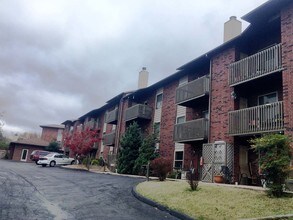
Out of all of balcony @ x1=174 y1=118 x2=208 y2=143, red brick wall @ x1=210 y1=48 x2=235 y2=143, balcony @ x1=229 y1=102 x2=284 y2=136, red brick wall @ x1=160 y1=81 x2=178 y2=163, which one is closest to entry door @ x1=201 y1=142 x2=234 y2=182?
red brick wall @ x1=210 y1=48 x2=235 y2=143

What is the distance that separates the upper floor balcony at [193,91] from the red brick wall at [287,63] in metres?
6.09

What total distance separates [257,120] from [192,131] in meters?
5.48

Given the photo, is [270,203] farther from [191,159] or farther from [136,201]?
[191,159]

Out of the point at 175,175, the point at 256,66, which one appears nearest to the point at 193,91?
the point at 256,66

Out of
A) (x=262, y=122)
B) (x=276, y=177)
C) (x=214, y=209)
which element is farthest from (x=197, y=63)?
(x=214, y=209)

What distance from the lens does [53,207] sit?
29.9 ft

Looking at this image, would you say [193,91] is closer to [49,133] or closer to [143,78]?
[143,78]

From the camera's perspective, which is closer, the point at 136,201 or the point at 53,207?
the point at 53,207

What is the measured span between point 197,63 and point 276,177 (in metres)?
13.1

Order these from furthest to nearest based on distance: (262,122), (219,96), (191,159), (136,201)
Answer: (191,159) → (219,96) → (262,122) → (136,201)

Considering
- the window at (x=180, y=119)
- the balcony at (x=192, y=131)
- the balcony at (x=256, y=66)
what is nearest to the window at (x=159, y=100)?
the window at (x=180, y=119)

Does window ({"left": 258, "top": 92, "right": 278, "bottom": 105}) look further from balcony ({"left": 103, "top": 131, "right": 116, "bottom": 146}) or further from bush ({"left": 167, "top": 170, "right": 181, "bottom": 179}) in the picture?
balcony ({"left": 103, "top": 131, "right": 116, "bottom": 146})

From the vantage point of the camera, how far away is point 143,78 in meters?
33.1

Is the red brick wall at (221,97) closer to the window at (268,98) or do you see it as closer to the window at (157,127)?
the window at (268,98)
